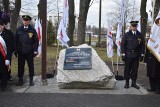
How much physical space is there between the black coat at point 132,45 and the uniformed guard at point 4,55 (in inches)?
127

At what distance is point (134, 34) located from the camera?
426 inches

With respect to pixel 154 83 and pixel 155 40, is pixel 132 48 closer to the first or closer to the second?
pixel 155 40

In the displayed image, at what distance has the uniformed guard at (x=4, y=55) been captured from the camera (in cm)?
1023

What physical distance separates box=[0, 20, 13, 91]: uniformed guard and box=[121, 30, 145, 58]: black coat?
323 centimetres

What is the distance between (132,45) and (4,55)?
11.8 feet

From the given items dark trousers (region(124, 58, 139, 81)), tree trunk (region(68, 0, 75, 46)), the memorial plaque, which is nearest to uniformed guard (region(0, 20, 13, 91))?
the memorial plaque

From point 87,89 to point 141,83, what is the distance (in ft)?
7.74

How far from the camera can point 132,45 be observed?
35.3ft

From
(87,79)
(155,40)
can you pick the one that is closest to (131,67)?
(155,40)

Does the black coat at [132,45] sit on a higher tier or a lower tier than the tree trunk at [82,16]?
lower

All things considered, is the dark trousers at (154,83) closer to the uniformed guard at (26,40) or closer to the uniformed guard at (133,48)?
the uniformed guard at (133,48)

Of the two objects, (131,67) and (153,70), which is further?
(131,67)

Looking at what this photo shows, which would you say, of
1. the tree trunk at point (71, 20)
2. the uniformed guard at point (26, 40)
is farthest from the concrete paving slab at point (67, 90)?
the tree trunk at point (71, 20)

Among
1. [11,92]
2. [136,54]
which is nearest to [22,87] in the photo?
[11,92]
